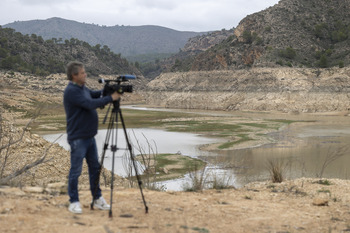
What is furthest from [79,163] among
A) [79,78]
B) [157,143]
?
[157,143]

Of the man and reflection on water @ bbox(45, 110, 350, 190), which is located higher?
the man

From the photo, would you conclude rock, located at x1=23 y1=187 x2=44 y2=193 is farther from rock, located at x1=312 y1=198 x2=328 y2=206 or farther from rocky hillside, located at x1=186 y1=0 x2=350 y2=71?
rocky hillside, located at x1=186 y1=0 x2=350 y2=71

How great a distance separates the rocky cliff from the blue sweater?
48.6m

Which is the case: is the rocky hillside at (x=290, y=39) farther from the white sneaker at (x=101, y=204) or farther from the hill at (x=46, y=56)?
the white sneaker at (x=101, y=204)

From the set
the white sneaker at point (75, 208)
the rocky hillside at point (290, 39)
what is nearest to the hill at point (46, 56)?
the rocky hillside at point (290, 39)

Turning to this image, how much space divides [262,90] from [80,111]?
5489cm

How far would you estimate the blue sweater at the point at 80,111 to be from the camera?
532 centimetres

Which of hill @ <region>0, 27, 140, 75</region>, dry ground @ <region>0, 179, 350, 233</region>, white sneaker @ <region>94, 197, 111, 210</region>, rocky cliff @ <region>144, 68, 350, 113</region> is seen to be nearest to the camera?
dry ground @ <region>0, 179, 350, 233</region>

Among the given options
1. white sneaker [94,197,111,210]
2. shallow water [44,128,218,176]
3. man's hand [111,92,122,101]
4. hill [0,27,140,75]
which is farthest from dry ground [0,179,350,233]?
hill [0,27,140,75]

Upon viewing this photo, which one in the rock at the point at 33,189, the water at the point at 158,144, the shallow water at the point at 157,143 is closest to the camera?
the rock at the point at 33,189

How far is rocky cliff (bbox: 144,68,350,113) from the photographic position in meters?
52.2

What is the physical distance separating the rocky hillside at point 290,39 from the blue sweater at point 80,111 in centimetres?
5620

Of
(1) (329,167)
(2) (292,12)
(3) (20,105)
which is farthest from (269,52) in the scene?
(1) (329,167)

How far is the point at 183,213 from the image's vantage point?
19.4 feet
